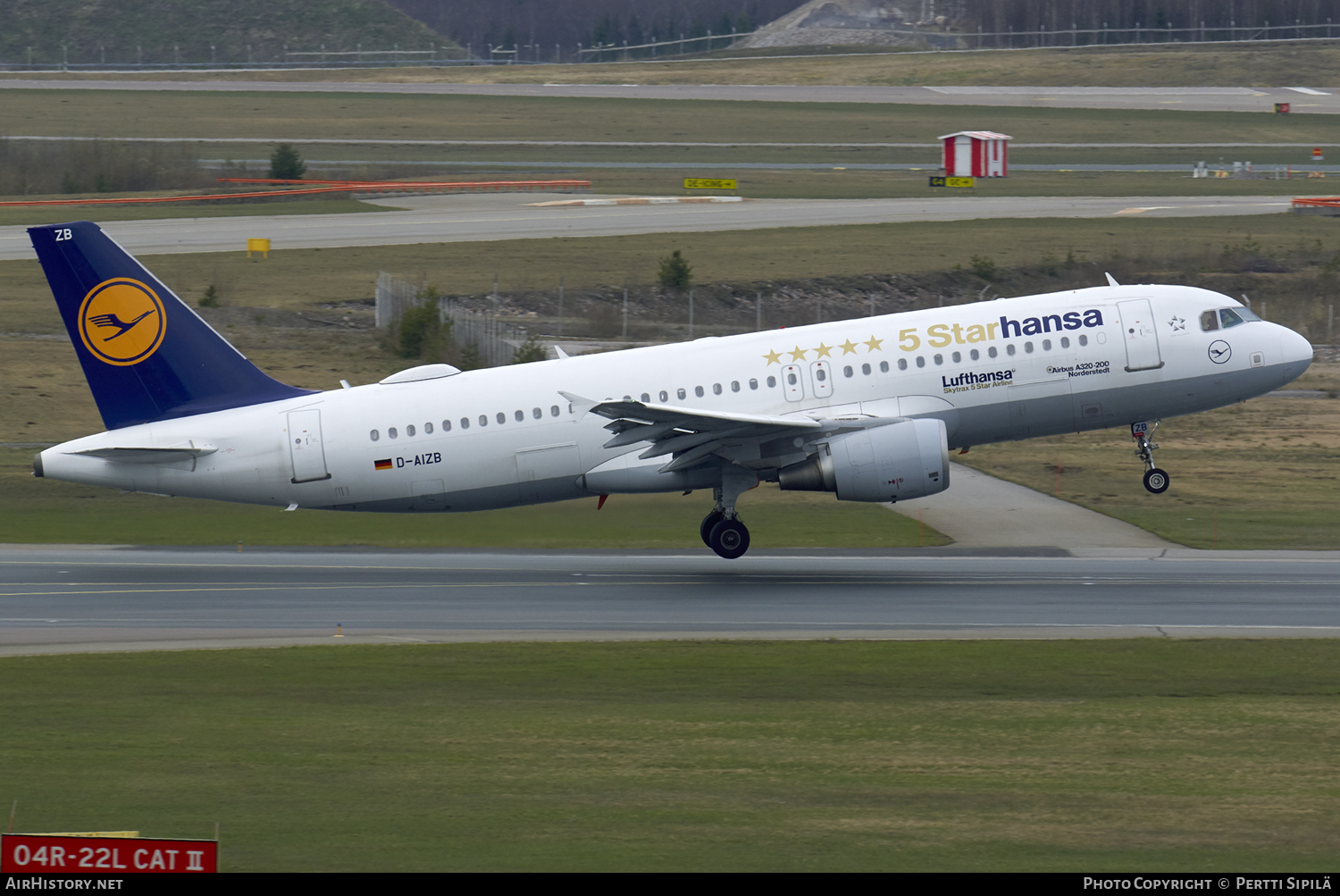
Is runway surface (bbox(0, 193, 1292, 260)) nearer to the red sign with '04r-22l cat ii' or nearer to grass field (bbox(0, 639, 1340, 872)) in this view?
grass field (bbox(0, 639, 1340, 872))

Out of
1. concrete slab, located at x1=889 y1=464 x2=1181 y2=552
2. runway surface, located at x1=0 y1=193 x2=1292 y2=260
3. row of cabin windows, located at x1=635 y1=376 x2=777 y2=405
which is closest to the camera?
row of cabin windows, located at x1=635 y1=376 x2=777 y2=405

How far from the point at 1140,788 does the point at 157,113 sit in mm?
128292

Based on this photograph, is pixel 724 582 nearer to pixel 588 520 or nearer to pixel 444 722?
pixel 588 520

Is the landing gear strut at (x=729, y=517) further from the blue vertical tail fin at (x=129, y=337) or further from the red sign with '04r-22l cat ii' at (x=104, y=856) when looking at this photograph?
the red sign with '04r-22l cat ii' at (x=104, y=856)

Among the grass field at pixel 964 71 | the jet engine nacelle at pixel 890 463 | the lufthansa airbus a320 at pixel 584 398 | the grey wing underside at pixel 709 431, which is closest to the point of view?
the grey wing underside at pixel 709 431

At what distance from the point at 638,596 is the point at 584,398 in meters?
4.26

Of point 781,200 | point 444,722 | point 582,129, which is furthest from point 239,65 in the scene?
point 444,722

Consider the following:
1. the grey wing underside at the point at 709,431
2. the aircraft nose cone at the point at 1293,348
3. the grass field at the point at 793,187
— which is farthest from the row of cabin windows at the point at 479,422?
the grass field at the point at 793,187

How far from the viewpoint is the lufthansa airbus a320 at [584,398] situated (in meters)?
31.1

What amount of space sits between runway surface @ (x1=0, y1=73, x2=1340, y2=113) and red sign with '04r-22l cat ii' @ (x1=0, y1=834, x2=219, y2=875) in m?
139

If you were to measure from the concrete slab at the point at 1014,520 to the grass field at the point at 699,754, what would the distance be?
10.2m

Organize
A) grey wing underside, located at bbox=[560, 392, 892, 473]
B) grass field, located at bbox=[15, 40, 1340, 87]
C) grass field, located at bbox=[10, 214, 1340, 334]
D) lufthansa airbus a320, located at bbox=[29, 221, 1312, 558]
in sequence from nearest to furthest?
1. grey wing underside, located at bbox=[560, 392, 892, 473]
2. lufthansa airbus a320, located at bbox=[29, 221, 1312, 558]
3. grass field, located at bbox=[10, 214, 1340, 334]
4. grass field, located at bbox=[15, 40, 1340, 87]

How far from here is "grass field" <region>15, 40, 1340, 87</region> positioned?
6161 inches

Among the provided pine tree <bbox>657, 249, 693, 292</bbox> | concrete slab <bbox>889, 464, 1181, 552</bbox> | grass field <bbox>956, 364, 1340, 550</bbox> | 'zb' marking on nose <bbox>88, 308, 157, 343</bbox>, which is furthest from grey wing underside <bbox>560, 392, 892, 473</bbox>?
pine tree <bbox>657, 249, 693, 292</bbox>
